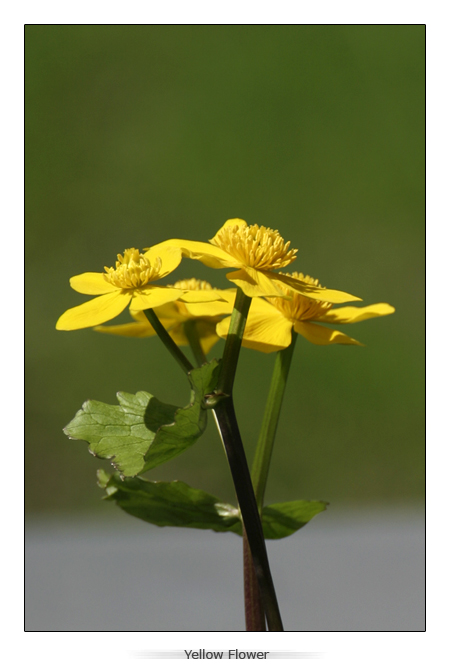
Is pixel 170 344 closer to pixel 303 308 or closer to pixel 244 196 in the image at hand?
pixel 303 308

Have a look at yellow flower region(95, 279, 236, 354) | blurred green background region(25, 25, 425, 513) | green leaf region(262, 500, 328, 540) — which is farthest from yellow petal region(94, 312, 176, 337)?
blurred green background region(25, 25, 425, 513)

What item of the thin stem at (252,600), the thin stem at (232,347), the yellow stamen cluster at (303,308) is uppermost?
the yellow stamen cluster at (303,308)

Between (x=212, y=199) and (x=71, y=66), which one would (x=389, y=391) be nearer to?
(x=212, y=199)

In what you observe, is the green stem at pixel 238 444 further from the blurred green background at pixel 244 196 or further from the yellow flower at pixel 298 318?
the blurred green background at pixel 244 196

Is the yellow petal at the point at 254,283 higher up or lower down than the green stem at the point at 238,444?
higher up

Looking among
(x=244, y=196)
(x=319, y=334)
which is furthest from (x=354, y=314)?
(x=244, y=196)

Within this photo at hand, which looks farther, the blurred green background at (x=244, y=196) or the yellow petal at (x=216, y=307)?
the blurred green background at (x=244, y=196)

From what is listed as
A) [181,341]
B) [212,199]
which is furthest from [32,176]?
[181,341]

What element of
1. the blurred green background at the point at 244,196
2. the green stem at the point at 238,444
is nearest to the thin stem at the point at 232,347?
the green stem at the point at 238,444
